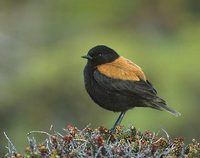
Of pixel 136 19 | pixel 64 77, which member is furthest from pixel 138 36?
pixel 64 77

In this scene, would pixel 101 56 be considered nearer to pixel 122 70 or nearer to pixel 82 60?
pixel 122 70

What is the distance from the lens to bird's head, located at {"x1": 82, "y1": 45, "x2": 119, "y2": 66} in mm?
7668

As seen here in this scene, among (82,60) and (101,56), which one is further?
(82,60)

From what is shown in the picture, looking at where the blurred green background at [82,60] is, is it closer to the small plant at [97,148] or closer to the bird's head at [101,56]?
the bird's head at [101,56]

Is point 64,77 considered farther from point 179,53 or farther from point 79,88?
point 179,53

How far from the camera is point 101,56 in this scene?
775cm

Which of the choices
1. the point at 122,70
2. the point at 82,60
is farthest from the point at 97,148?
the point at 82,60

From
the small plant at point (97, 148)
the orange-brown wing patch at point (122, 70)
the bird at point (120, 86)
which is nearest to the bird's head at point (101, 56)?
the bird at point (120, 86)

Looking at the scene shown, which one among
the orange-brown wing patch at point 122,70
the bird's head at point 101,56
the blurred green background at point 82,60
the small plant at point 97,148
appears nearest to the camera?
the small plant at point 97,148

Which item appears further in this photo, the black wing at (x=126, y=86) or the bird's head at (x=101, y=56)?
the bird's head at (x=101, y=56)

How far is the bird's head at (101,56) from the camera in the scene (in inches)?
302

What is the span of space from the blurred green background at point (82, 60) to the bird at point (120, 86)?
567 centimetres

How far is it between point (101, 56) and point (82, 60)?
295 inches

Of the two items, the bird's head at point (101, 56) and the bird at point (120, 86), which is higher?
the bird's head at point (101, 56)
